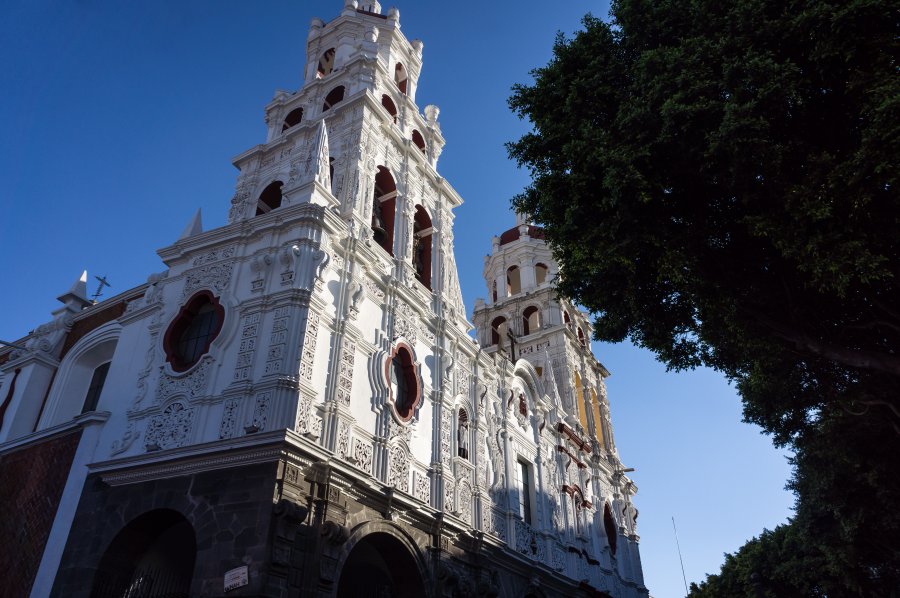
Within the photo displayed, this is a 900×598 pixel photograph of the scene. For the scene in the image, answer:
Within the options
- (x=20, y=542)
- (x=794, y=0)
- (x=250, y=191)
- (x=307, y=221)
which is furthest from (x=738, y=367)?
(x=20, y=542)

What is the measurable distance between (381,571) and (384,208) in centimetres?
1008

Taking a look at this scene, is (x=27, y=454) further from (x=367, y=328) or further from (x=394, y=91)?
(x=394, y=91)

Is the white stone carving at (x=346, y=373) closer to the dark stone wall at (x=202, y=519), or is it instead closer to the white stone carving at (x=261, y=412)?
the white stone carving at (x=261, y=412)

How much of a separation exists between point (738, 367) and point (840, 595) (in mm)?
11268

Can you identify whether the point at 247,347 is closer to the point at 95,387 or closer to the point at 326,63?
the point at 95,387

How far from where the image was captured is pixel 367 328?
15.1 m

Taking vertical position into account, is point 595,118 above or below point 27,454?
above

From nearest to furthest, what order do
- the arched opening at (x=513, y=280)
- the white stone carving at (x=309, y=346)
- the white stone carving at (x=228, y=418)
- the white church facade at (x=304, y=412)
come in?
1. the white church facade at (x=304, y=412)
2. the white stone carving at (x=228, y=418)
3. the white stone carving at (x=309, y=346)
4. the arched opening at (x=513, y=280)

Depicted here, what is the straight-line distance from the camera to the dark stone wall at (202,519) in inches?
408

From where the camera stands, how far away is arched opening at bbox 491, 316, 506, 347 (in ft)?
102

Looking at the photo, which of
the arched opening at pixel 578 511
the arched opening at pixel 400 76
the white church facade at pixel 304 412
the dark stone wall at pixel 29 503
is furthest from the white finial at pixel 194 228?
the arched opening at pixel 578 511

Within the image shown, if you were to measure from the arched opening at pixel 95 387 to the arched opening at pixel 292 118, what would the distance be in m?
9.43

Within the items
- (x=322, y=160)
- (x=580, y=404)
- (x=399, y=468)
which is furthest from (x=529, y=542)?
(x=322, y=160)

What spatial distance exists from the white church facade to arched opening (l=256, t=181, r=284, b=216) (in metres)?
0.11
